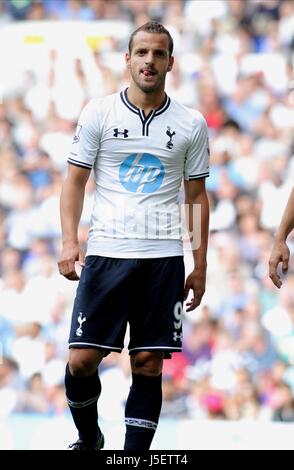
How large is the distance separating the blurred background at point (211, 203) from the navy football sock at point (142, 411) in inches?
142

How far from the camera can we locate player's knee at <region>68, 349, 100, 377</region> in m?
5.65

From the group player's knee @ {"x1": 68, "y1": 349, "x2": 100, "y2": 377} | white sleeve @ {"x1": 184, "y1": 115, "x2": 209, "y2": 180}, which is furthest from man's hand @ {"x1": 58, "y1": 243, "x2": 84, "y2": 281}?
white sleeve @ {"x1": 184, "y1": 115, "x2": 209, "y2": 180}

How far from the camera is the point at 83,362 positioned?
18.6 ft

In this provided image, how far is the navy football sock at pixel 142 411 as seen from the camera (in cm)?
556

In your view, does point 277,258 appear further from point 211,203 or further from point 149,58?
point 211,203

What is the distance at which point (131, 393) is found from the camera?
18.6 ft

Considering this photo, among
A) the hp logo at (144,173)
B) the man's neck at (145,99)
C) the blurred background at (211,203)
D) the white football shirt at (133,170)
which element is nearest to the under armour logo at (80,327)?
the white football shirt at (133,170)

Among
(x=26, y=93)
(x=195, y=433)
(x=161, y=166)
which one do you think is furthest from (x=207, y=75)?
(x=161, y=166)

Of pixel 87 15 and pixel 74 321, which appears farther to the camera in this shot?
pixel 87 15

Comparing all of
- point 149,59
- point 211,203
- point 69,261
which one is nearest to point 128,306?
point 69,261

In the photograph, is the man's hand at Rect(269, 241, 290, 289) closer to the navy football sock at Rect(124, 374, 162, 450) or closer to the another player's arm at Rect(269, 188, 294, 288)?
the another player's arm at Rect(269, 188, 294, 288)

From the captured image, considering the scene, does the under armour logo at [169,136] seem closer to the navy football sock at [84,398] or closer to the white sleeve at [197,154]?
the white sleeve at [197,154]

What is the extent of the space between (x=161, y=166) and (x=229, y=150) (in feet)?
16.7

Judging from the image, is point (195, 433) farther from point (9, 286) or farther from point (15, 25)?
point (15, 25)
